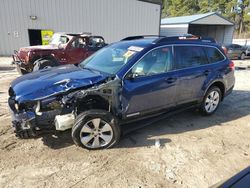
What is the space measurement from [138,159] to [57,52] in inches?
250

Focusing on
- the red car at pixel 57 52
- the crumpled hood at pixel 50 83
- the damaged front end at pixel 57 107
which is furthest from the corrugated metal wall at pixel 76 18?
the damaged front end at pixel 57 107

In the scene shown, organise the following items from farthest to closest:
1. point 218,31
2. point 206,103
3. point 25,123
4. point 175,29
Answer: point 218,31 → point 175,29 → point 206,103 → point 25,123

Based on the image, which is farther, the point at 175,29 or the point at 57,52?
the point at 175,29

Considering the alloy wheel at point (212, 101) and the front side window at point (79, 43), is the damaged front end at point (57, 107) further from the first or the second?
the front side window at point (79, 43)

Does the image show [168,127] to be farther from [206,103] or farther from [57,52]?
[57,52]

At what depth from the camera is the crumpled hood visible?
3.33 m

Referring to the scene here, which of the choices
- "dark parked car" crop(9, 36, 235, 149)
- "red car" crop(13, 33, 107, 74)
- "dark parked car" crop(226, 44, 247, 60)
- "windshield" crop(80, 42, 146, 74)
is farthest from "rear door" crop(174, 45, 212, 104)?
"dark parked car" crop(226, 44, 247, 60)

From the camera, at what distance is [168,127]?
452cm

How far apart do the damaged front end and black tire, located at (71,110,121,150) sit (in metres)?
0.13

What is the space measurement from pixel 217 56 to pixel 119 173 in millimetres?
3557

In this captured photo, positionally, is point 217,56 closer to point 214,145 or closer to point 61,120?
point 214,145

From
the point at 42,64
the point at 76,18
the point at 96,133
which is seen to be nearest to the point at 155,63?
the point at 96,133

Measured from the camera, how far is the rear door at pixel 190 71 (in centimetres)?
432

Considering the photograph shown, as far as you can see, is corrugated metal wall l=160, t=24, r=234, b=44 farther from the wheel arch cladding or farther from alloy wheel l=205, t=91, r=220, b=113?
alloy wheel l=205, t=91, r=220, b=113
